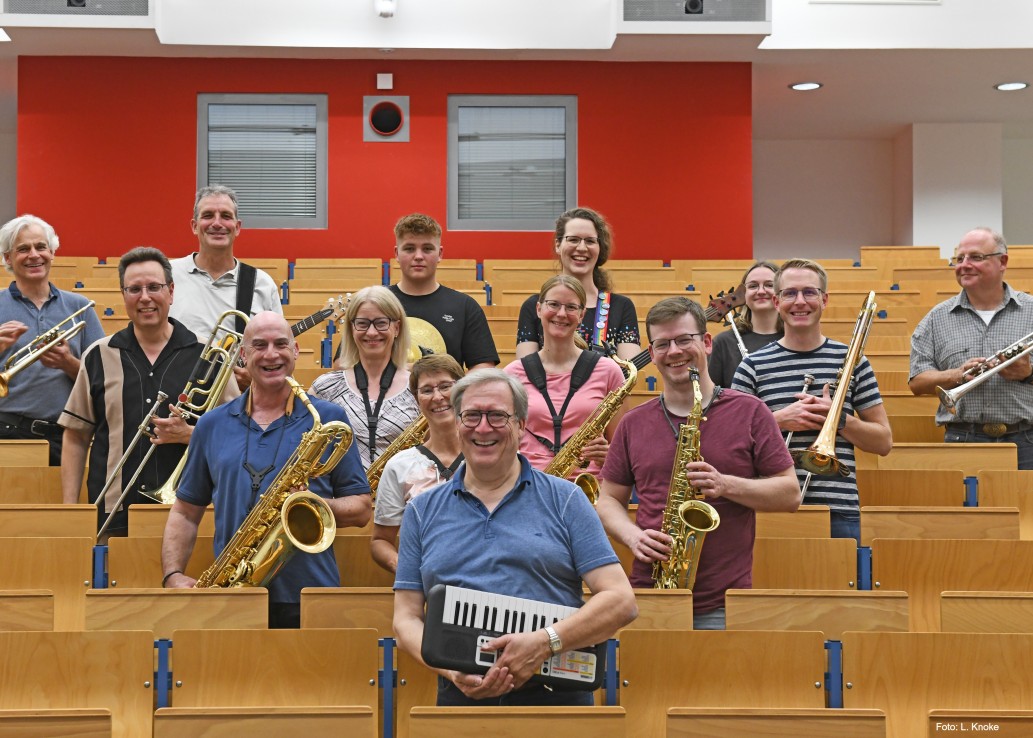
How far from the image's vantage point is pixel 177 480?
12.0 ft

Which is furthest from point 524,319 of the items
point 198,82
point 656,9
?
point 198,82

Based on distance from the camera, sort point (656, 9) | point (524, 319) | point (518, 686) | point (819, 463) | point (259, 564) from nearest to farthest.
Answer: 1. point (518, 686)
2. point (259, 564)
3. point (819, 463)
4. point (524, 319)
5. point (656, 9)

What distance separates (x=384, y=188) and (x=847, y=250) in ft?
14.7

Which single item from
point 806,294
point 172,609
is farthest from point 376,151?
point 172,609

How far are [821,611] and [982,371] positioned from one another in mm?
1576

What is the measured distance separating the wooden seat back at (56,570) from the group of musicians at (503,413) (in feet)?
1.02

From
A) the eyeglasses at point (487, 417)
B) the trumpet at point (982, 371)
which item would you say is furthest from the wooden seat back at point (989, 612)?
the trumpet at point (982, 371)

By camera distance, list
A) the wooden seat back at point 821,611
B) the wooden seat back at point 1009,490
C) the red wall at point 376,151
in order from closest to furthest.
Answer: the wooden seat back at point 821,611 < the wooden seat back at point 1009,490 < the red wall at point 376,151

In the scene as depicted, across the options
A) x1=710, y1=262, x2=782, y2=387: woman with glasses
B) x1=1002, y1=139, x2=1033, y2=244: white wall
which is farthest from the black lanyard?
x1=1002, y1=139, x2=1033, y2=244: white wall

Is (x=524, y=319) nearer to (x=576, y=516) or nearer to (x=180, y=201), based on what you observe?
(x=576, y=516)

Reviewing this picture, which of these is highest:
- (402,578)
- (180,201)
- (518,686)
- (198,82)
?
(198,82)

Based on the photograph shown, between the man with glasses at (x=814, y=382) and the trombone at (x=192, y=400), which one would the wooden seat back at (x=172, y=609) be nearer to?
the trombone at (x=192, y=400)

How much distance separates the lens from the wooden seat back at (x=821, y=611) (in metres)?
2.89

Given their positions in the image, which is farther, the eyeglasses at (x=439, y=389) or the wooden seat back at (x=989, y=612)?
the eyeglasses at (x=439, y=389)
